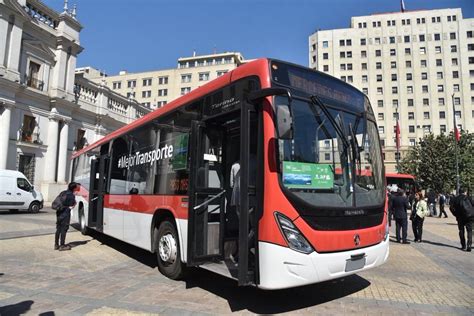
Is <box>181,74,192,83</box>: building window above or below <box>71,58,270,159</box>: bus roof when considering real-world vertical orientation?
above

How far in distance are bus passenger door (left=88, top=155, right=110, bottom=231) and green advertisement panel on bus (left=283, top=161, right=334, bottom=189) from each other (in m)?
6.83

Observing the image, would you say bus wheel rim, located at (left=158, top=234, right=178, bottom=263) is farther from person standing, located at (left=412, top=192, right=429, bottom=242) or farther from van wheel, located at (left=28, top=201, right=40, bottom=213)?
van wheel, located at (left=28, top=201, right=40, bottom=213)

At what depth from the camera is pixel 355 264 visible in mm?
4918

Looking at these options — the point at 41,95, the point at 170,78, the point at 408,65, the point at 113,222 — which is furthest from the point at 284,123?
the point at 170,78

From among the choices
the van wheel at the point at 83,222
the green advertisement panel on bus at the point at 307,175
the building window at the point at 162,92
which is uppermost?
the building window at the point at 162,92

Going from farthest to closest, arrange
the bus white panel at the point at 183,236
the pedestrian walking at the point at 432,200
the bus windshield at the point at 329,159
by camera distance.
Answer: the pedestrian walking at the point at 432,200 < the bus white panel at the point at 183,236 < the bus windshield at the point at 329,159

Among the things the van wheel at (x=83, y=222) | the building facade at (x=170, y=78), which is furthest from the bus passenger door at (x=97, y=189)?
the building facade at (x=170, y=78)

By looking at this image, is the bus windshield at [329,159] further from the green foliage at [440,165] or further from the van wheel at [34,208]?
the green foliage at [440,165]

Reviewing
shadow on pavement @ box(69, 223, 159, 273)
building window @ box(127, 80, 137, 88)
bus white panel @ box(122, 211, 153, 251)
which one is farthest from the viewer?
building window @ box(127, 80, 137, 88)

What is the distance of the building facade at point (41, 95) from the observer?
2686cm

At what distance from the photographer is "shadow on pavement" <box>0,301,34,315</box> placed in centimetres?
478

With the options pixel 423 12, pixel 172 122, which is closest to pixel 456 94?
pixel 423 12

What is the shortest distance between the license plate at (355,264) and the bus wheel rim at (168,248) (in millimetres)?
2966

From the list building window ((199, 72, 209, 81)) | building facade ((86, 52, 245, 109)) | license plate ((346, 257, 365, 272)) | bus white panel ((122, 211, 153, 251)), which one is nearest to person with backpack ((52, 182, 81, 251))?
bus white panel ((122, 211, 153, 251))
